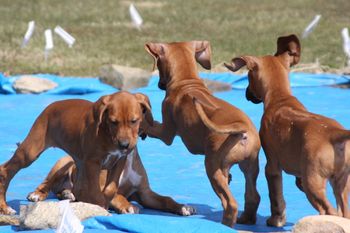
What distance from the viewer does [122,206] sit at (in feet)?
23.4

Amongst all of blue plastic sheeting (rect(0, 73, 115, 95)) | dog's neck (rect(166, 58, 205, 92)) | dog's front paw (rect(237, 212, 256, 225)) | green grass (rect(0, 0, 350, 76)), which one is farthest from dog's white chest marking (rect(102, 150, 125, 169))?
green grass (rect(0, 0, 350, 76))

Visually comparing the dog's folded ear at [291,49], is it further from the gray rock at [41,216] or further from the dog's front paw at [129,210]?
the gray rock at [41,216]

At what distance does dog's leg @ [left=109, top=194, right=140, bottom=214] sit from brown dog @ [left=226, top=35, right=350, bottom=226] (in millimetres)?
→ 1032

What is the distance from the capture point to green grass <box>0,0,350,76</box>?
16609 millimetres

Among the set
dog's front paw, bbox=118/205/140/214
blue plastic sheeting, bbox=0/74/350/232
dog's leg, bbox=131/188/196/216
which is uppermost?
dog's front paw, bbox=118/205/140/214

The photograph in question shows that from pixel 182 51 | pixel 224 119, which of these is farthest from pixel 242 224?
pixel 182 51

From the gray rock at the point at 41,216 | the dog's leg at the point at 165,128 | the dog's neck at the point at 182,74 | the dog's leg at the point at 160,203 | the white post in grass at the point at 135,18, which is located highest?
the dog's neck at the point at 182,74

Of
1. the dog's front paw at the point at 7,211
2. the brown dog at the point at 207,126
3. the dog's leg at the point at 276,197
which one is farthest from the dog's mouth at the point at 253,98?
the dog's front paw at the point at 7,211

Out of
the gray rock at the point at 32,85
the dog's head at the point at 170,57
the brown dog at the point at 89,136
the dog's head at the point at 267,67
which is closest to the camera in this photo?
the brown dog at the point at 89,136

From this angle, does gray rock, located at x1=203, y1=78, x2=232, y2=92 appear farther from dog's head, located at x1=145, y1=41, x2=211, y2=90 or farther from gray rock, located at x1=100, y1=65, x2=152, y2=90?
dog's head, located at x1=145, y1=41, x2=211, y2=90

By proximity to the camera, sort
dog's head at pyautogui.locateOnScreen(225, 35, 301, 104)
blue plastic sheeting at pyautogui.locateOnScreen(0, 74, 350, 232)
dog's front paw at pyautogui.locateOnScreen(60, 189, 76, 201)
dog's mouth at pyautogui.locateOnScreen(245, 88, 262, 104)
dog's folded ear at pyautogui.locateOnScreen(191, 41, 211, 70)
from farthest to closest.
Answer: dog's folded ear at pyautogui.locateOnScreen(191, 41, 211, 70) < dog's front paw at pyautogui.locateOnScreen(60, 189, 76, 201) < dog's mouth at pyautogui.locateOnScreen(245, 88, 262, 104) < dog's head at pyautogui.locateOnScreen(225, 35, 301, 104) < blue plastic sheeting at pyautogui.locateOnScreen(0, 74, 350, 232)

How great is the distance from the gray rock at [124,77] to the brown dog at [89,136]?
600 centimetres

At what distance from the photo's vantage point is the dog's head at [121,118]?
6.49 m

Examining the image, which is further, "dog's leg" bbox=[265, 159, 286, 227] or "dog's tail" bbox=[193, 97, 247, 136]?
"dog's leg" bbox=[265, 159, 286, 227]
